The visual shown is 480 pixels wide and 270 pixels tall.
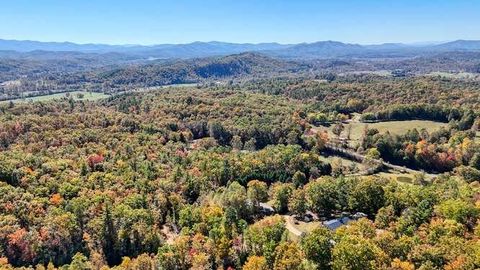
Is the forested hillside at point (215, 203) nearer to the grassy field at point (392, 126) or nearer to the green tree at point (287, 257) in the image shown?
the green tree at point (287, 257)

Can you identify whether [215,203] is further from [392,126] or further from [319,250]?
[392,126]

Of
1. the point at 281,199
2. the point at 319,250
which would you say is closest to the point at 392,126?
the point at 281,199

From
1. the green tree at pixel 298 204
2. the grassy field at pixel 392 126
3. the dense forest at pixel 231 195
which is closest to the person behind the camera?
the dense forest at pixel 231 195

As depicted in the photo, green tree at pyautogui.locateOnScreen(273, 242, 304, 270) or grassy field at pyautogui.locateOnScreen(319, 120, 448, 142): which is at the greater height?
green tree at pyautogui.locateOnScreen(273, 242, 304, 270)

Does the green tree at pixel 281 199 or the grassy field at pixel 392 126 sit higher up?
the green tree at pixel 281 199

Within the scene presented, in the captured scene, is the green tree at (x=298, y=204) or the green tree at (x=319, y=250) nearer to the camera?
the green tree at (x=319, y=250)

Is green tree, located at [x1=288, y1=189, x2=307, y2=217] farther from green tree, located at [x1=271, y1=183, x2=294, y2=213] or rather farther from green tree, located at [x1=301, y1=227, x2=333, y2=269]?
green tree, located at [x1=301, y1=227, x2=333, y2=269]

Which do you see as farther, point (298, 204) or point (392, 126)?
point (392, 126)

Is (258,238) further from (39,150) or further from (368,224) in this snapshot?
(39,150)

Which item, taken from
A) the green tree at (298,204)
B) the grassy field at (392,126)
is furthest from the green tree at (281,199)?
the grassy field at (392,126)

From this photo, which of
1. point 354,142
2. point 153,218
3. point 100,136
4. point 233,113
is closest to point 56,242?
point 153,218

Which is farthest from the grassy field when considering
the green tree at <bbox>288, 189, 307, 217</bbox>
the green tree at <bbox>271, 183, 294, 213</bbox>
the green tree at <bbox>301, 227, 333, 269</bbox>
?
the green tree at <bbox>301, 227, 333, 269</bbox>

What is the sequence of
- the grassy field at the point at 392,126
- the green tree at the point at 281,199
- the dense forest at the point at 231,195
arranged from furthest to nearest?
1. the grassy field at the point at 392,126
2. the green tree at the point at 281,199
3. the dense forest at the point at 231,195

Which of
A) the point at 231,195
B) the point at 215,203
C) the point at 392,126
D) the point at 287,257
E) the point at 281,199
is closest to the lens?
the point at 287,257
